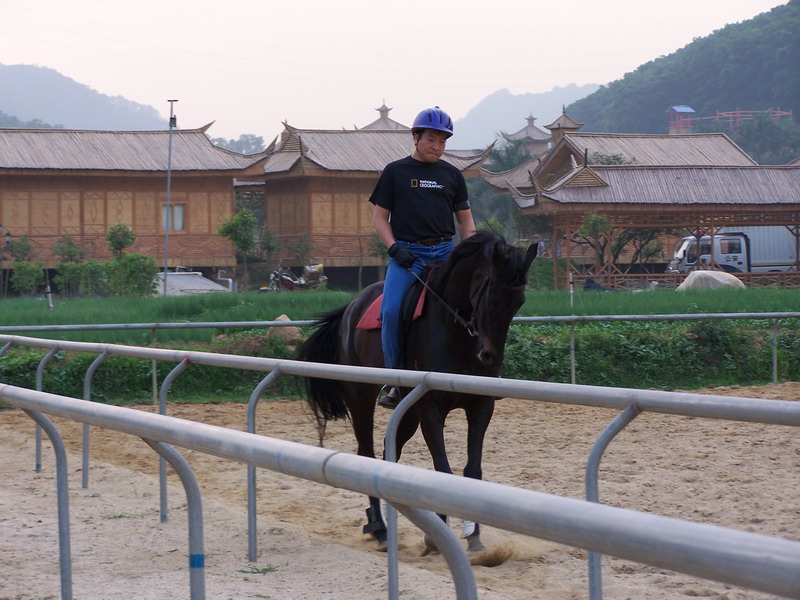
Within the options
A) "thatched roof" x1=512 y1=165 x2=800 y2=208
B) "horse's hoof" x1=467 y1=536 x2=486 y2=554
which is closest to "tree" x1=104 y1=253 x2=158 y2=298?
"thatched roof" x1=512 y1=165 x2=800 y2=208

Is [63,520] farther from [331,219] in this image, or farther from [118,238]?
[331,219]

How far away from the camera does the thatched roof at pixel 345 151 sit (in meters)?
37.2

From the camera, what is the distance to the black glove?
565 centimetres

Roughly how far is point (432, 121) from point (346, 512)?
2425mm

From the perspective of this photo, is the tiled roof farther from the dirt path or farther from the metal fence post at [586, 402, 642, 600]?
the metal fence post at [586, 402, 642, 600]

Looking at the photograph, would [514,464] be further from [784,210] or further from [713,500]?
[784,210]

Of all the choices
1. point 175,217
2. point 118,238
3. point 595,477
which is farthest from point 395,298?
point 175,217

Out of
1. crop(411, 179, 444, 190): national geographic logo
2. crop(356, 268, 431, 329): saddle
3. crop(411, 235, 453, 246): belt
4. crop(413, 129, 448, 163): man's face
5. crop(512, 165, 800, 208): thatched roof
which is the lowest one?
crop(356, 268, 431, 329): saddle

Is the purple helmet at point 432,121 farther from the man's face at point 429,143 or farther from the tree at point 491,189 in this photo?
the tree at point 491,189

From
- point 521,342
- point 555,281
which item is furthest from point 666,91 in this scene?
point 521,342

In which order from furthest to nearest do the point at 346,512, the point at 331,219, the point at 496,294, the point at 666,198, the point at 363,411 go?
the point at 331,219
the point at 666,198
the point at 346,512
the point at 363,411
the point at 496,294

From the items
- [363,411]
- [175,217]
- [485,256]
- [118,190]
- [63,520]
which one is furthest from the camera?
[175,217]

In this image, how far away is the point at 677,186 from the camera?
109 feet

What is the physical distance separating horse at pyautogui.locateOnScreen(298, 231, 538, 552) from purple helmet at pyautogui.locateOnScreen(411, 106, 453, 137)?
2.29ft
